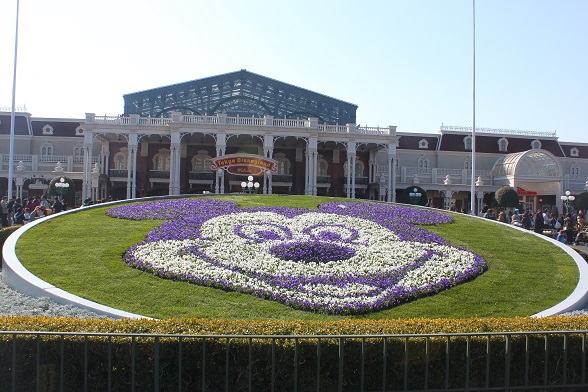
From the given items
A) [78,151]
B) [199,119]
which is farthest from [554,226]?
[78,151]

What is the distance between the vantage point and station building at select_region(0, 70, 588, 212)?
42.4m

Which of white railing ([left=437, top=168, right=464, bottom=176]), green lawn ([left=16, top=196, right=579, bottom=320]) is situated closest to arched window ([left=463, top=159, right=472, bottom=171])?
white railing ([left=437, top=168, right=464, bottom=176])

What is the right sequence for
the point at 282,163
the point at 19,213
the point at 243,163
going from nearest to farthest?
1. the point at 19,213
2. the point at 243,163
3. the point at 282,163

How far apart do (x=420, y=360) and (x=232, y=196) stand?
19.6 metres

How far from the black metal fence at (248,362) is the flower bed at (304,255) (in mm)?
4889

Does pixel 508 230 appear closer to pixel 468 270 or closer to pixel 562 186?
pixel 468 270

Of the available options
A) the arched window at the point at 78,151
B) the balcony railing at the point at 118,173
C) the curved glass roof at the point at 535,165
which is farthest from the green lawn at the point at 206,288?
the arched window at the point at 78,151

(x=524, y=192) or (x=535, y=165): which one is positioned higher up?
(x=535, y=165)

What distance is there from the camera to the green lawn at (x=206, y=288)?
1201 centimetres

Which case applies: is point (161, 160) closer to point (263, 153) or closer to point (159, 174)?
point (159, 174)

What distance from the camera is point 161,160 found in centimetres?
4800

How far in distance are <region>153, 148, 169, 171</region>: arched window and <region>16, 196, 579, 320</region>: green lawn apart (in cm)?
2819

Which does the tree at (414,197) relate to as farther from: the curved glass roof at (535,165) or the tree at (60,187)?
the tree at (60,187)

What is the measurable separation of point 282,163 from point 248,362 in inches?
1644
